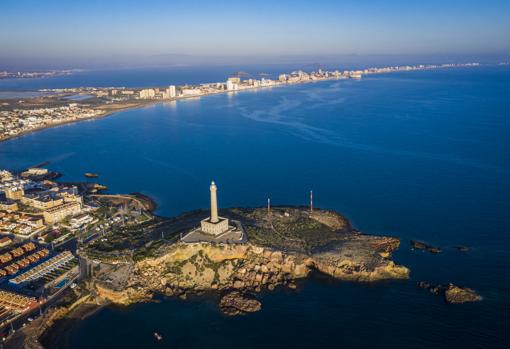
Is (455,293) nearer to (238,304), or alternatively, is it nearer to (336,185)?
(238,304)

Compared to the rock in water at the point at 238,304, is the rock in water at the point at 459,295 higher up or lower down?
higher up

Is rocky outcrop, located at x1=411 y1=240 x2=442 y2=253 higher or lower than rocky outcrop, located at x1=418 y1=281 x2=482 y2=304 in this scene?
higher

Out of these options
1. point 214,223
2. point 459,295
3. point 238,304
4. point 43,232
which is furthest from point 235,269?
point 43,232

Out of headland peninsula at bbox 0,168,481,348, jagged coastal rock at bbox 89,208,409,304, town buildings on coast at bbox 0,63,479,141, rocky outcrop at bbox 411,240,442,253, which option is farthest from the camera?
town buildings on coast at bbox 0,63,479,141

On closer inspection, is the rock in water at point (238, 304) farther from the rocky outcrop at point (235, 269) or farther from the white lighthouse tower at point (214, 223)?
the white lighthouse tower at point (214, 223)

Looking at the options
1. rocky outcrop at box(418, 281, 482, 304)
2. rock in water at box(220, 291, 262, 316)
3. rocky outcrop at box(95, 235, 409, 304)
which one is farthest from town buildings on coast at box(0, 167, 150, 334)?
rocky outcrop at box(418, 281, 482, 304)

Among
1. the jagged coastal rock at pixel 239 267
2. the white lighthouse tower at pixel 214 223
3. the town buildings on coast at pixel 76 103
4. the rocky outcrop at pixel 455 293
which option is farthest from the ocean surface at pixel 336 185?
the town buildings on coast at pixel 76 103

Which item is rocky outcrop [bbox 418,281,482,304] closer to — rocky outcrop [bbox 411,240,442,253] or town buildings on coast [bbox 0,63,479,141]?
rocky outcrop [bbox 411,240,442,253]

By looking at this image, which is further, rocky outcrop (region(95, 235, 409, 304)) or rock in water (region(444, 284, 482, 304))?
rocky outcrop (region(95, 235, 409, 304))
